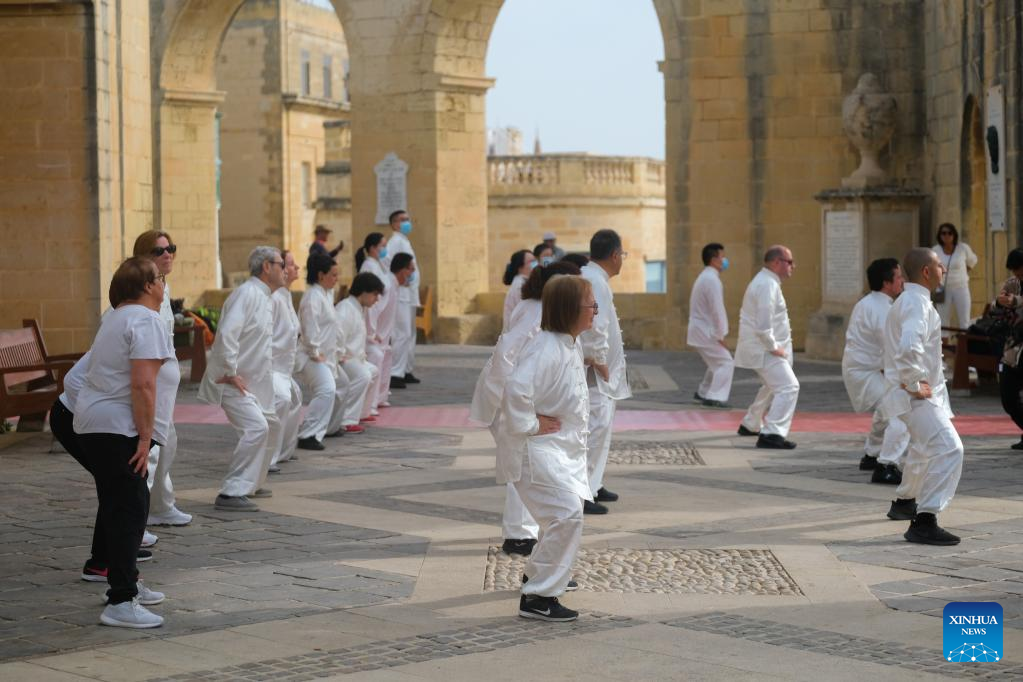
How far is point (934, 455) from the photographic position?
8.66 m

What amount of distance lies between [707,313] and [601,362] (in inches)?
252

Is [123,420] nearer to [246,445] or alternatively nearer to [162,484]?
[162,484]

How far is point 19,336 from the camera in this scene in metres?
13.4

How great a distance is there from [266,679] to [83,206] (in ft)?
30.8

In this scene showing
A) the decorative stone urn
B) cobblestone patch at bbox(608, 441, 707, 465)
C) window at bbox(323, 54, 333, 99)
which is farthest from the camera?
window at bbox(323, 54, 333, 99)

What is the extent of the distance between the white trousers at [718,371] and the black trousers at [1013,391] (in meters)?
3.77

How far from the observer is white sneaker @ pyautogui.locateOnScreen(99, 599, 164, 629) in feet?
22.4

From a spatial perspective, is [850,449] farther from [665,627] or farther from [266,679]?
[266,679]

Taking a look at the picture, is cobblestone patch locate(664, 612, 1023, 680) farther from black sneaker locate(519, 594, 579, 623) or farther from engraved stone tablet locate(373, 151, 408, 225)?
engraved stone tablet locate(373, 151, 408, 225)

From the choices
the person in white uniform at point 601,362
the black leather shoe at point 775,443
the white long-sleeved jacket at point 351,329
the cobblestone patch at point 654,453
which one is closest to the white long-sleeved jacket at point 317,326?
the white long-sleeved jacket at point 351,329

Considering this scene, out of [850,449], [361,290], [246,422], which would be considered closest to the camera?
[246,422]

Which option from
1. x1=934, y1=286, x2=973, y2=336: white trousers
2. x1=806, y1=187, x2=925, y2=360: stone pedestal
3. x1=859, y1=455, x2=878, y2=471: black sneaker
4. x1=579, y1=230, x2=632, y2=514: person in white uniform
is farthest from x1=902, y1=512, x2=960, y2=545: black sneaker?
x1=806, y1=187, x2=925, y2=360: stone pedestal

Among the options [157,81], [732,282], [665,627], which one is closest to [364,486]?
[665,627]

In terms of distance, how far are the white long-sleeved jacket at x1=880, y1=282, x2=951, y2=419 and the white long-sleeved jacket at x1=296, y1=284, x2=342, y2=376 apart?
195 inches
